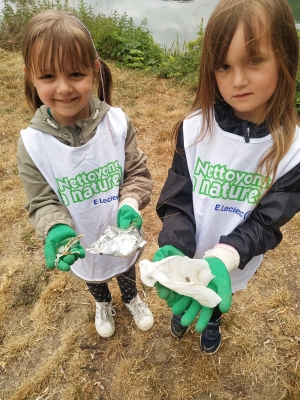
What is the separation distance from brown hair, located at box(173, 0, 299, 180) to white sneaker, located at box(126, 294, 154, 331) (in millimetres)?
1253

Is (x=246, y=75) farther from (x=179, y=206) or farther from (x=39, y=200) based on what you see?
(x=39, y=200)

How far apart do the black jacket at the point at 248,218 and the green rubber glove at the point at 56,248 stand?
357 millimetres

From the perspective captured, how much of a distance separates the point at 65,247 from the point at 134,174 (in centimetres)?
52

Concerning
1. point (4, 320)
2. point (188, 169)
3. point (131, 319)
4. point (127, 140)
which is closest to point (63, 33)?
point (127, 140)

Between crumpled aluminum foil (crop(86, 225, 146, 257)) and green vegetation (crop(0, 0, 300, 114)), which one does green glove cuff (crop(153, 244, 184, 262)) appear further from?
green vegetation (crop(0, 0, 300, 114))

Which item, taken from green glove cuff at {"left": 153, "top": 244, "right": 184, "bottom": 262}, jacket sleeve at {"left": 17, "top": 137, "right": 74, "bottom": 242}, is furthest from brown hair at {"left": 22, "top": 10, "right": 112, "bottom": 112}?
green glove cuff at {"left": 153, "top": 244, "right": 184, "bottom": 262}

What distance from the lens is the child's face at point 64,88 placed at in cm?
134

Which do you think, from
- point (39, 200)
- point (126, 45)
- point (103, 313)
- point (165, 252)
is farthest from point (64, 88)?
point (126, 45)

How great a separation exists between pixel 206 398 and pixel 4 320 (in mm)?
1375

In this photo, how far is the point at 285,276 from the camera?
2516 mm

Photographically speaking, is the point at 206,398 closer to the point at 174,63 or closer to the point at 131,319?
the point at 131,319

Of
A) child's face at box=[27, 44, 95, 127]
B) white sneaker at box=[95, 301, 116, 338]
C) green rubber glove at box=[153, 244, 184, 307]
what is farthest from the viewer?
white sneaker at box=[95, 301, 116, 338]

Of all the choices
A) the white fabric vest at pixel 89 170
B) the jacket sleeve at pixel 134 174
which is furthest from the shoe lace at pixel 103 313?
the jacket sleeve at pixel 134 174

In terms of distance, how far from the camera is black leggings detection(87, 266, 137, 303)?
203 centimetres
